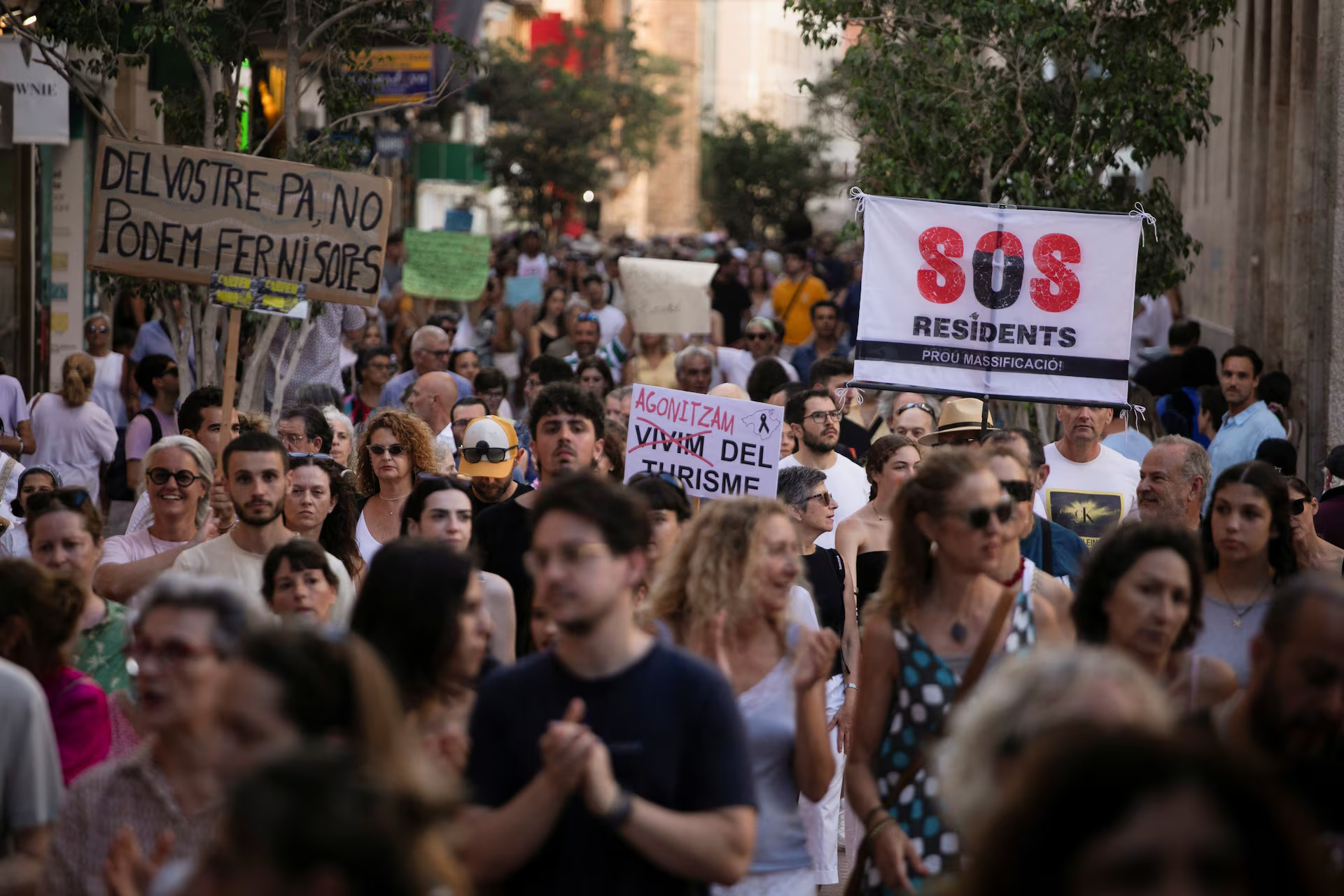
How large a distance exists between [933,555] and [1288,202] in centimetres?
1371

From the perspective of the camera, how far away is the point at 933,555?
5.35m

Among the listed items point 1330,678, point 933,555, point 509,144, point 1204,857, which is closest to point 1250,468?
point 933,555

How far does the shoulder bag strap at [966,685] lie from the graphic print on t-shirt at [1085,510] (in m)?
4.19

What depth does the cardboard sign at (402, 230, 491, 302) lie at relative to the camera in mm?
19312

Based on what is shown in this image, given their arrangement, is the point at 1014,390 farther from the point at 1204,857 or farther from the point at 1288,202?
the point at 1288,202

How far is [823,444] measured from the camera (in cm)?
970

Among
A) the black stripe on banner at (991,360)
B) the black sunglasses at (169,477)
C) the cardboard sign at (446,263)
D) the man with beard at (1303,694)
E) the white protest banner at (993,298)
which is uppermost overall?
the cardboard sign at (446,263)

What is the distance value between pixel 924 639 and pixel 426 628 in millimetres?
1432

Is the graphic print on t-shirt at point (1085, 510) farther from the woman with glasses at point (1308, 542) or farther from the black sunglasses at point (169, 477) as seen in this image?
the black sunglasses at point (169, 477)

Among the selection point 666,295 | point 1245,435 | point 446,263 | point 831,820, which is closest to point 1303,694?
point 831,820

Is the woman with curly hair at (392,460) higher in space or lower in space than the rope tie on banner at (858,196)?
lower

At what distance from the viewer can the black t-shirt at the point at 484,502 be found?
7827mm

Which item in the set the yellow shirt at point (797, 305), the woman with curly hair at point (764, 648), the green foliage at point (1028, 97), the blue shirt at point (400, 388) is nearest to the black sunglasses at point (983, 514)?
the woman with curly hair at point (764, 648)

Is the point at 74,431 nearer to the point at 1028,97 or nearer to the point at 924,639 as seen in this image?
the point at 1028,97
